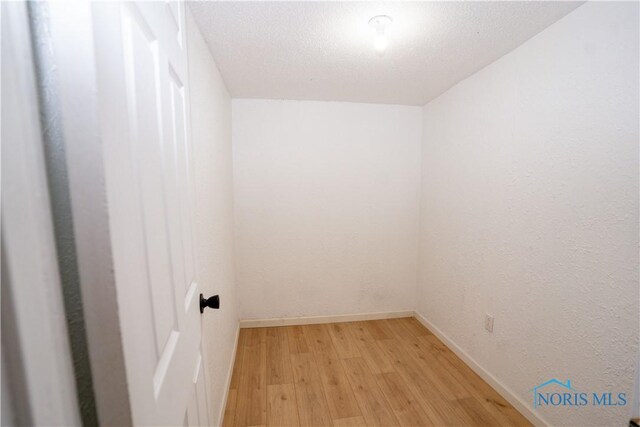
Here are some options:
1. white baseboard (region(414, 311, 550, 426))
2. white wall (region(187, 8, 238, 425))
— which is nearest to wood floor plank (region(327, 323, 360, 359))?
white baseboard (region(414, 311, 550, 426))

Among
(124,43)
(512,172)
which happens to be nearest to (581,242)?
(512,172)

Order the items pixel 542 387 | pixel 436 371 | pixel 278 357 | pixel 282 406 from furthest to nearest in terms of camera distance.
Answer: pixel 278 357
pixel 436 371
pixel 282 406
pixel 542 387

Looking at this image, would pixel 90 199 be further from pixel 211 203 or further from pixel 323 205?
pixel 323 205

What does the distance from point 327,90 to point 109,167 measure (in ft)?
6.96

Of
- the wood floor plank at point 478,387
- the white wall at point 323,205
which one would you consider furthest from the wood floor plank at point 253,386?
the wood floor plank at point 478,387

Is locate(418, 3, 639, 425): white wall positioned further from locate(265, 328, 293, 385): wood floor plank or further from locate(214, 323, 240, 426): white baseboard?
locate(214, 323, 240, 426): white baseboard

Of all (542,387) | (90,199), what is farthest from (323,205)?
(90,199)

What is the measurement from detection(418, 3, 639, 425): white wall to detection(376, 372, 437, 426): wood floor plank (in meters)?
0.61

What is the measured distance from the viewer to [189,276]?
Answer: 84 cm

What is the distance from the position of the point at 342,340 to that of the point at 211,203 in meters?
1.70

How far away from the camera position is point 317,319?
263 cm

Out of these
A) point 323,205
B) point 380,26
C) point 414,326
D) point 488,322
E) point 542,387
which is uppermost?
Answer: point 380,26

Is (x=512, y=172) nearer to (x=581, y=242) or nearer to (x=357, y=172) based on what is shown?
(x=581, y=242)

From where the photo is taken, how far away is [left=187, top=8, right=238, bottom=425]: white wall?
3.99ft
